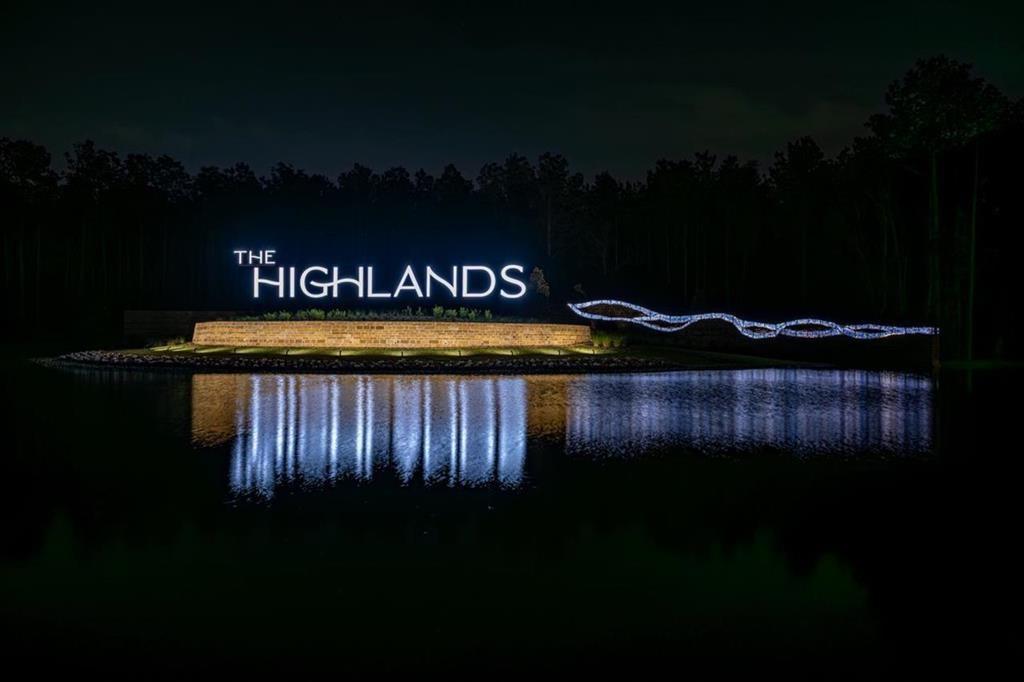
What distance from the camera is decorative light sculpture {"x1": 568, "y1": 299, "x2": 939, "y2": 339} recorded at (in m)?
32.2

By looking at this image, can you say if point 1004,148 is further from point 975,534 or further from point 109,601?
point 109,601

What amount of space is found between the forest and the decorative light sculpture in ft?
11.3

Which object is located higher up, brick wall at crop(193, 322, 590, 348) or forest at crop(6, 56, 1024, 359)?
forest at crop(6, 56, 1024, 359)

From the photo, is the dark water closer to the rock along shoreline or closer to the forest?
the rock along shoreline

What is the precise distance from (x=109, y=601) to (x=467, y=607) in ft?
7.27

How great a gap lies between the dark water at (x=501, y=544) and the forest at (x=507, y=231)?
29.6 meters

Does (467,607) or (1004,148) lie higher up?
(1004,148)

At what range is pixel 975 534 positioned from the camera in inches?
261

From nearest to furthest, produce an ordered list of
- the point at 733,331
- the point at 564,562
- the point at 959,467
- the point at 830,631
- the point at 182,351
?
the point at 830,631, the point at 564,562, the point at 959,467, the point at 182,351, the point at 733,331

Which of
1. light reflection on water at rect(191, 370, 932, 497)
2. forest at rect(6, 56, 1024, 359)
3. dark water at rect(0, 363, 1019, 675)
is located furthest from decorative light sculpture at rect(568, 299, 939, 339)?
dark water at rect(0, 363, 1019, 675)

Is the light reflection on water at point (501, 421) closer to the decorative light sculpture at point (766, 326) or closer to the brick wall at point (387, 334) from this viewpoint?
the brick wall at point (387, 334)

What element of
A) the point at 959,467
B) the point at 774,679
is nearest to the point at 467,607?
the point at 774,679

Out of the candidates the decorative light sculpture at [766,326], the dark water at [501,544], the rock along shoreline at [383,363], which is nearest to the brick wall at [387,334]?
the rock along shoreline at [383,363]

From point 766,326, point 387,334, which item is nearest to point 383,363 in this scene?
point 387,334
